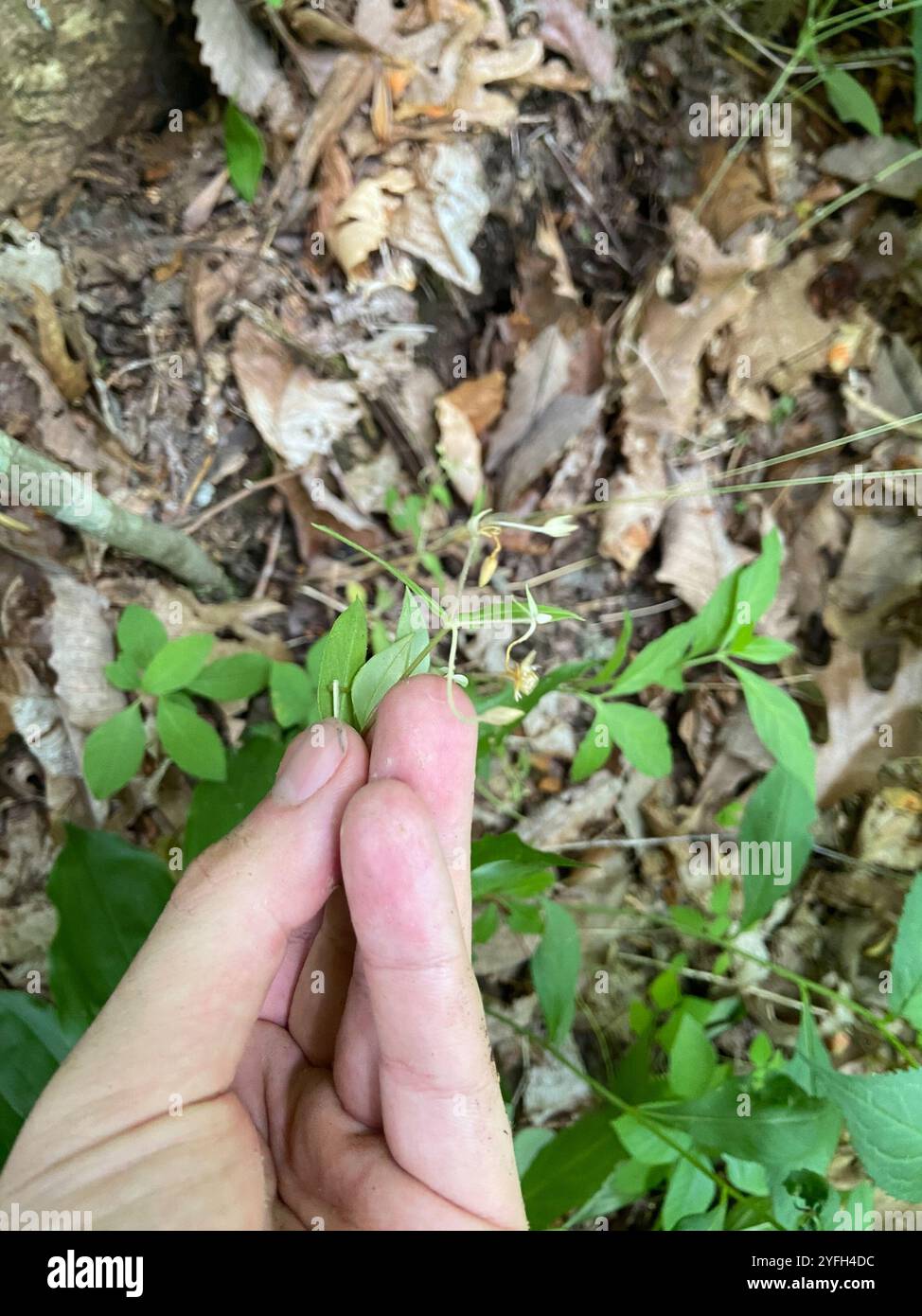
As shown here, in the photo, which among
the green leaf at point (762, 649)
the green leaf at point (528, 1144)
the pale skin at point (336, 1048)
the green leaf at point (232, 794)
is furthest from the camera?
the green leaf at point (528, 1144)

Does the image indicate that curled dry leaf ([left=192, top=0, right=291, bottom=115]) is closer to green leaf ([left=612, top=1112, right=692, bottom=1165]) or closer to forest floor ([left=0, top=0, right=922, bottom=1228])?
forest floor ([left=0, top=0, right=922, bottom=1228])

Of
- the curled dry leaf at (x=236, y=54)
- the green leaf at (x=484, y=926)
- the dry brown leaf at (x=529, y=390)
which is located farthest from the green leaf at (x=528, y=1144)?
the curled dry leaf at (x=236, y=54)

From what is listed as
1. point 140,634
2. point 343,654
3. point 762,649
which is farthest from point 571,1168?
point 140,634

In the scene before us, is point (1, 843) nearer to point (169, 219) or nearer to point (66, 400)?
point (66, 400)

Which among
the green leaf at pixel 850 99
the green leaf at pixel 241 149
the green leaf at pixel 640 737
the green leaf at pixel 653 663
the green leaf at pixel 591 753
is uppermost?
the green leaf at pixel 241 149

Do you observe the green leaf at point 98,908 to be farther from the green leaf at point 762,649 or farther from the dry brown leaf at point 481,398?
the dry brown leaf at point 481,398

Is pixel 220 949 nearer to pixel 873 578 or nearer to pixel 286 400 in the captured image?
pixel 286 400
